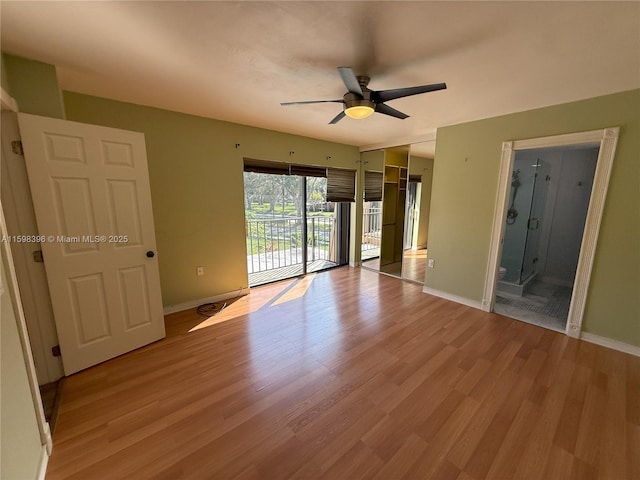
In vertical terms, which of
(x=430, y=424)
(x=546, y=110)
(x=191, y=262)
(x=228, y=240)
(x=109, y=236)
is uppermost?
(x=546, y=110)

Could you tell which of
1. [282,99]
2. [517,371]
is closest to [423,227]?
[517,371]

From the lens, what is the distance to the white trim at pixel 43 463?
1.27 metres

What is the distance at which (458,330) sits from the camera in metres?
2.76

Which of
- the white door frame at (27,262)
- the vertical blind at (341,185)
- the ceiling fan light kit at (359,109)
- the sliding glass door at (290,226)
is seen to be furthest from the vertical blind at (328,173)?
the white door frame at (27,262)

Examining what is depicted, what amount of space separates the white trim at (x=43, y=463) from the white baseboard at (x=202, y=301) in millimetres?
1704

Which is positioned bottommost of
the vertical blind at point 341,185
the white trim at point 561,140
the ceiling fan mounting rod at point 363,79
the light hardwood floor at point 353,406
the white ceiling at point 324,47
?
the light hardwood floor at point 353,406

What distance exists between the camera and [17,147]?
1.72 meters

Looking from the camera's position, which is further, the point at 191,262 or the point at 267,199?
the point at 267,199

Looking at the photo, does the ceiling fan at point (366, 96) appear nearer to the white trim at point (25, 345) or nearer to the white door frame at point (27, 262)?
the white trim at point (25, 345)

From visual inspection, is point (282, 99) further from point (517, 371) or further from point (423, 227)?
point (423, 227)

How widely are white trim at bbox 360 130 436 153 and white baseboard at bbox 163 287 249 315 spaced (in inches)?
130

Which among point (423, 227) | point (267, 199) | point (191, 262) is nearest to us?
point (191, 262)

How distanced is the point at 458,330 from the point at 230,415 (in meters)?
2.37

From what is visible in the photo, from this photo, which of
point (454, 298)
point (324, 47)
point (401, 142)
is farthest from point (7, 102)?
point (454, 298)
